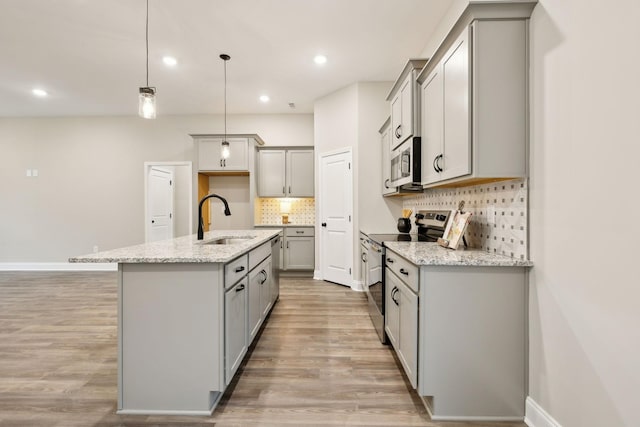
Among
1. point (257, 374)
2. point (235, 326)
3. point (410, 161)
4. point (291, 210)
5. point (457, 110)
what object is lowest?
point (257, 374)

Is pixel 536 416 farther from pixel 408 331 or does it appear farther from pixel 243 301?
pixel 243 301

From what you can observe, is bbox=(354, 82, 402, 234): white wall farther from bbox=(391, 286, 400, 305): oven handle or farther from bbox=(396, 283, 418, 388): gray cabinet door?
bbox=(396, 283, 418, 388): gray cabinet door

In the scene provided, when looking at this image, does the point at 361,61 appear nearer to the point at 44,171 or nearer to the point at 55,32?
the point at 55,32

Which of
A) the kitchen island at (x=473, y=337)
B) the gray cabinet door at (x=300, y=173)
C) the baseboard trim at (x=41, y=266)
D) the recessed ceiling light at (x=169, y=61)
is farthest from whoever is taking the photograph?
the baseboard trim at (x=41, y=266)

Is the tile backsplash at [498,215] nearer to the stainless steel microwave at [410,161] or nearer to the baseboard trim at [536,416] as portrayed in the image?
the stainless steel microwave at [410,161]

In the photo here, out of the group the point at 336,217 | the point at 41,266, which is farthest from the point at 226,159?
the point at 41,266

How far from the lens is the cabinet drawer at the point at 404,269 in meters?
1.73

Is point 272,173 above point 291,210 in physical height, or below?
above

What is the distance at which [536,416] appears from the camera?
1550mm

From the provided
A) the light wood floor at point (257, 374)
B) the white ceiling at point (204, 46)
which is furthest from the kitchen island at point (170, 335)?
the white ceiling at point (204, 46)

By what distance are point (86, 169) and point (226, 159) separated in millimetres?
2895

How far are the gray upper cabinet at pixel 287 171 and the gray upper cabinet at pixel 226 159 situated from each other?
0.30 m

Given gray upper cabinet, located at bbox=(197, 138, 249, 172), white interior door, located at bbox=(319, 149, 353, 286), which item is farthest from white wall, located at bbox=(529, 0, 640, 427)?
gray upper cabinet, located at bbox=(197, 138, 249, 172)

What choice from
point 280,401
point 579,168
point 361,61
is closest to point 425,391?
point 280,401
